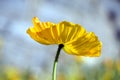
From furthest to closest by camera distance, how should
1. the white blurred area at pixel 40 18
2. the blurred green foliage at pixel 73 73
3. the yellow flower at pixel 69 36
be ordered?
the white blurred area at pixel 40 18, the blurred green foliage at pixel 73 73, the yellow flower at pixel 69 36

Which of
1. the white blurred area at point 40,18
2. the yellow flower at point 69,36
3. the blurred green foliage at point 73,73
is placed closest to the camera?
the yellow flower at point 69,36

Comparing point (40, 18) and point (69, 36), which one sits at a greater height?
point (40, 18)

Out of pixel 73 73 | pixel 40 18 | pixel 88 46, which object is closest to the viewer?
pixel 88 46

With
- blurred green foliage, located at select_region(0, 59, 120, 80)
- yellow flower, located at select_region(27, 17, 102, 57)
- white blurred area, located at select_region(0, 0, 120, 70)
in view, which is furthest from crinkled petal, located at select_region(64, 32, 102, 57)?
white blurred area, located at select_region(0, 0, 120, 70)

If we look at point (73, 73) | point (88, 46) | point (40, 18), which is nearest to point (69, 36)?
point (88, 46)

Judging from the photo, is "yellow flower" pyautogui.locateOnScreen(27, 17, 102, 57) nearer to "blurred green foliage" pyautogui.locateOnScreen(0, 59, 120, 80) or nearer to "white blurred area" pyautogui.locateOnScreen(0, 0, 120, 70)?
"blurred green foliage" pyautogui.locateOnScreen(0, 59, 120, 80)

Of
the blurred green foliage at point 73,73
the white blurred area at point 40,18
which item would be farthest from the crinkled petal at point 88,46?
the white blurred area at point 40,18

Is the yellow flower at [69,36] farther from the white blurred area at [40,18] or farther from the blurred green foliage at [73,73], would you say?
the white blurred area at [40,18]

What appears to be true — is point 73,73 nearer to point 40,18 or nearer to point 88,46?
point 88,46

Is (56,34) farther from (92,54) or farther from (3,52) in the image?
(3,52)
